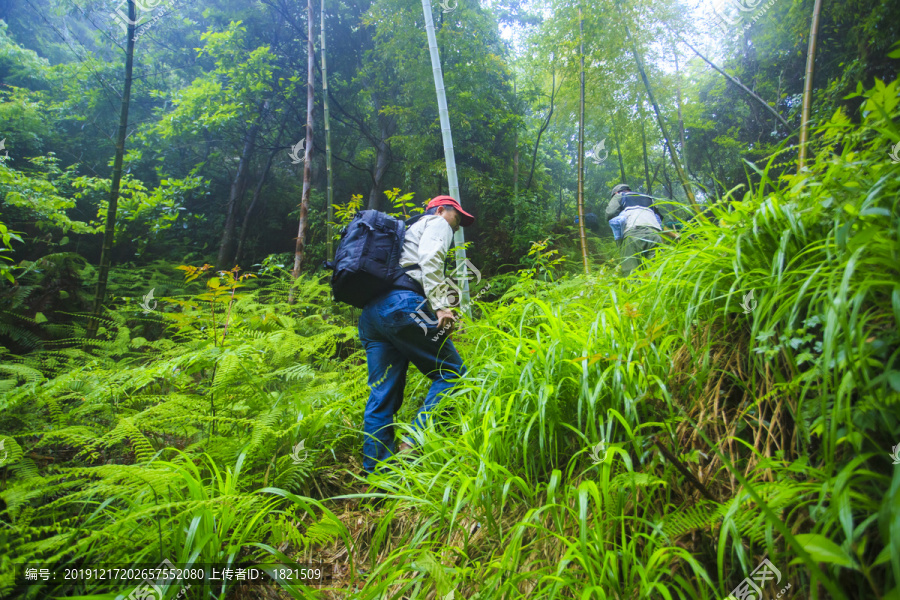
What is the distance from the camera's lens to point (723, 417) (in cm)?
118

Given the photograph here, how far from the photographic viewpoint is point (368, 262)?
6.19 feet

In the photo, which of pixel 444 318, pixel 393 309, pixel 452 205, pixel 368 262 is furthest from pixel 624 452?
pixel 452 205

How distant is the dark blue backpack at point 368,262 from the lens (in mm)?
1888

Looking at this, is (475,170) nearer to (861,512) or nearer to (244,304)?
(244,304)

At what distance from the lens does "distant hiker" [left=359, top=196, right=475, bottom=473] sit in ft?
6.04

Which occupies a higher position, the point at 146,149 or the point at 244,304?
the point at 146,149

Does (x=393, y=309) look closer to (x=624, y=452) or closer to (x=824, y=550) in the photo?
(x=624, y=452)

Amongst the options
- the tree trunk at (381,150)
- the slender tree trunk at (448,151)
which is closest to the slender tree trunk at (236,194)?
the tree trunk at (381,150)

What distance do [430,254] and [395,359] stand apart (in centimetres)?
60

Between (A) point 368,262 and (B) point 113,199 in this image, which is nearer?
(A) point 368,262

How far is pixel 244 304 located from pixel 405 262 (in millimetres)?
2188

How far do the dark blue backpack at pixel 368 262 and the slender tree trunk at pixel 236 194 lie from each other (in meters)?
6.32

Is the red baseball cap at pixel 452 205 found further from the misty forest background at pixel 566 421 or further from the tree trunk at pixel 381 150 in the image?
the tree trunk at pixel 381 150

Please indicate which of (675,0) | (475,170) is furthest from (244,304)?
(675,0)
